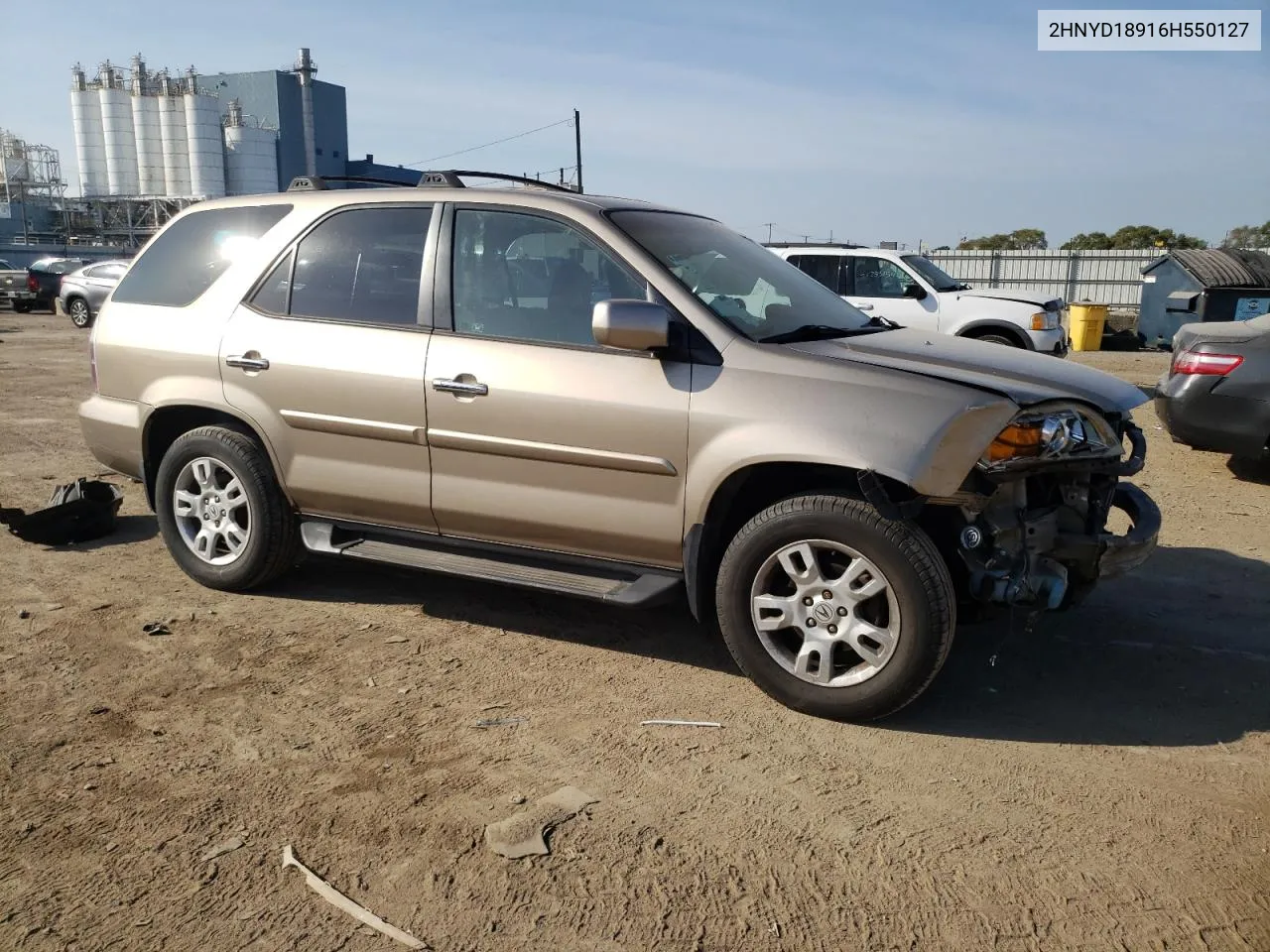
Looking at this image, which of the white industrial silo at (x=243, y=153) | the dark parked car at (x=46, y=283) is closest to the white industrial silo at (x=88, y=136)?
the white industrial silo at (x=243, y=153)

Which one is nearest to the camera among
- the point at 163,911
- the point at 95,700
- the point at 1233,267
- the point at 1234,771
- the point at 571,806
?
the point at 163,911

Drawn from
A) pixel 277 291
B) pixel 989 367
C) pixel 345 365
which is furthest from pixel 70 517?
pixel 989 367

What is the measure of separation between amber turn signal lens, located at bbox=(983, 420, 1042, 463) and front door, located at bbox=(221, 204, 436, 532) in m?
2.27

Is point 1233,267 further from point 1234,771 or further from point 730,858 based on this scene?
point 730,858

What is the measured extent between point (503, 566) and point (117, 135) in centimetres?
7196

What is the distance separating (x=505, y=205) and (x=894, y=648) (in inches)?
95.0

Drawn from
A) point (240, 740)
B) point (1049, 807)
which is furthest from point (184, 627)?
point (1049, 807)

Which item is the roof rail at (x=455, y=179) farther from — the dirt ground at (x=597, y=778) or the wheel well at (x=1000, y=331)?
the wheel well at (x=1000, y=331)

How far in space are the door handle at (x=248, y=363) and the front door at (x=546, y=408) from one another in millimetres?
922

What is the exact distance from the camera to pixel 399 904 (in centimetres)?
267

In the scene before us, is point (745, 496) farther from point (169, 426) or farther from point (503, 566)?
point (169, 426)

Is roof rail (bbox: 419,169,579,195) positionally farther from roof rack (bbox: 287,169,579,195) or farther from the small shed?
the small shed

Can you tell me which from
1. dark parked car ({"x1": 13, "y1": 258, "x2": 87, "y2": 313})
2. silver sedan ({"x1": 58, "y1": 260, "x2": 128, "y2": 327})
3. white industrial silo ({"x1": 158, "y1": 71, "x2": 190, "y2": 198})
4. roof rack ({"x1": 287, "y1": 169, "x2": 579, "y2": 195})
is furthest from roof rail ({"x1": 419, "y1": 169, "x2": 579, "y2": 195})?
white industrial silo ({"x1": 158, "y1": 71, "x2": 190, "y2": 198})

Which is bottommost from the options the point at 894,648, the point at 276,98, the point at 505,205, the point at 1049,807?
the point at 1049,807
